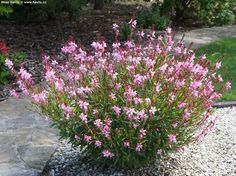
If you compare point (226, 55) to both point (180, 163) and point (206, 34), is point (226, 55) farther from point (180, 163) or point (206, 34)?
point (180, 163)

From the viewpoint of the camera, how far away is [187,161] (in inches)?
172

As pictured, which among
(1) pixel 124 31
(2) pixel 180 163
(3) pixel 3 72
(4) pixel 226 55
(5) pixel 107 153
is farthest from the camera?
(1) pixel 124 31

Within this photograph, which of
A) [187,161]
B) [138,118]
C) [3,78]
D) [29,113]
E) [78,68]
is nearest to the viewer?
[138,118]

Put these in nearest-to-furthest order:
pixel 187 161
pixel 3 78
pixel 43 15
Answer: pixel 187 161 → pixel 3 78 → pixel 43 15

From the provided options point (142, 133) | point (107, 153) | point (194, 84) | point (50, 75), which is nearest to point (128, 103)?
point (142, 133)

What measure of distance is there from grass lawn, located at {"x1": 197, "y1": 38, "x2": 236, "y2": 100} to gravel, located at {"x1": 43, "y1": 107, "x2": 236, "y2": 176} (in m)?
1.62

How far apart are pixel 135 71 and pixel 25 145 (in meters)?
1.40

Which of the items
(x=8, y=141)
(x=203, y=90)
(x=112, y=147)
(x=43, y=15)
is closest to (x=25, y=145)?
(x=8, y=141)

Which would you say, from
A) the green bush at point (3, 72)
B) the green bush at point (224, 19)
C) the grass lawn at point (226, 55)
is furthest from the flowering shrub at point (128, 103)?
the green bush at point (224, 19)

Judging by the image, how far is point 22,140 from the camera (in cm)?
481

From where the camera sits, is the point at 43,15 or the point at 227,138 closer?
the point at 227,138

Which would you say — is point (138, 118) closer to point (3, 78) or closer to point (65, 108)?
point (65, 108)

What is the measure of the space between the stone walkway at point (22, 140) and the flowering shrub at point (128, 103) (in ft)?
1.76

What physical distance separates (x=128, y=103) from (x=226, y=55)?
4.95m
